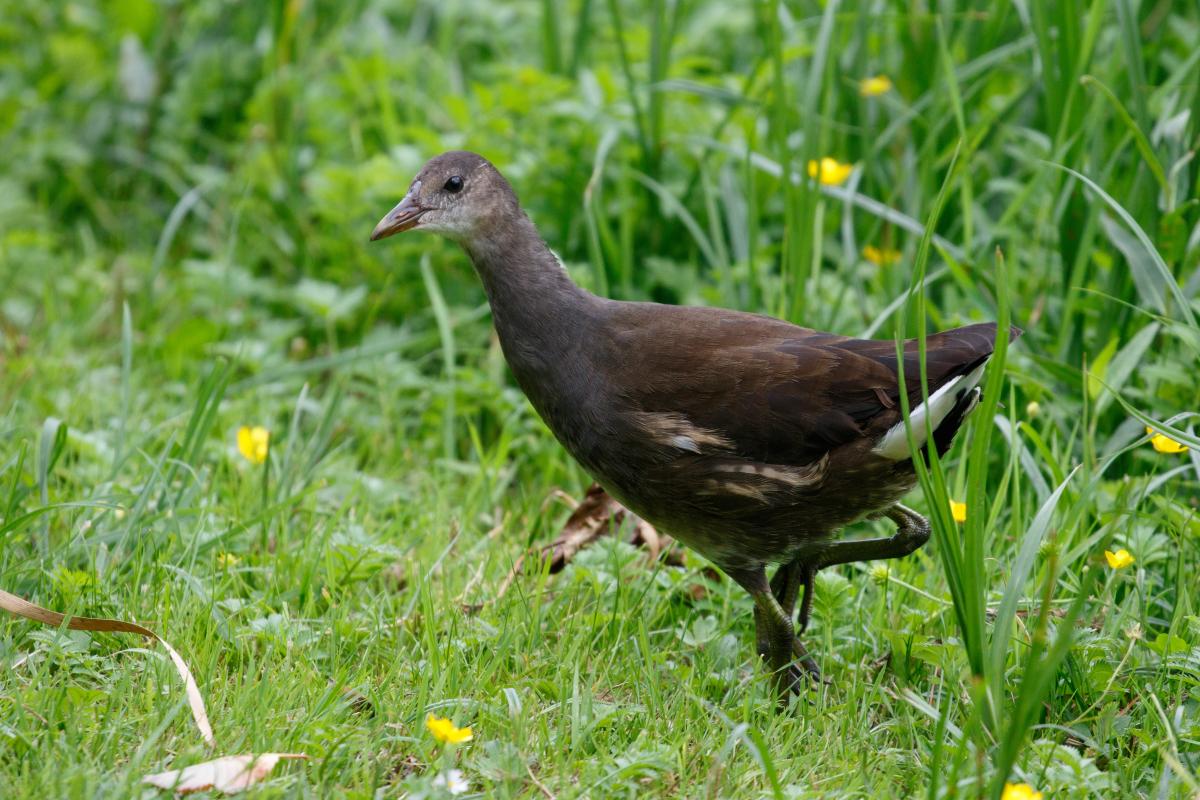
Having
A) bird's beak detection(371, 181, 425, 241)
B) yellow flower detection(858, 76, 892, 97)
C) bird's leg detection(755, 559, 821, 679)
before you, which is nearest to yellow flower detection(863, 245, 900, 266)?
yellow flower detection(858, 76, 892, 97)

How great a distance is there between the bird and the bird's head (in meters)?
0.20

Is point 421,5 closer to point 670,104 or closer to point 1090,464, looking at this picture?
point 670,104

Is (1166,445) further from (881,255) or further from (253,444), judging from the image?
(253,444)

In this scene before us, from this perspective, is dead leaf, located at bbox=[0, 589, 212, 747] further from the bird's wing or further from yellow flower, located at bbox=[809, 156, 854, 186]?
yellow flower, located at bbox=[809, 156, 854, 186]

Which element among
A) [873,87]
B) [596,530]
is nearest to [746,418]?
[596,530]

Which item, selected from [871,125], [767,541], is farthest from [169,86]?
[767,541]

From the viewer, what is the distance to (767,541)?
10.0ft

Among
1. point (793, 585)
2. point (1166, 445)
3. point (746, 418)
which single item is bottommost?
point (793, 585)

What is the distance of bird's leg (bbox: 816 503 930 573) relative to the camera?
325cm

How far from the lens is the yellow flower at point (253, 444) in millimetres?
3633

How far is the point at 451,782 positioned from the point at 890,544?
1.34 meters

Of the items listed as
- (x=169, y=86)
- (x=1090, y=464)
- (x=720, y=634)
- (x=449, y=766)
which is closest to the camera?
(x=449, y=766)

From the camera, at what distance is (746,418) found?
9.93 feet

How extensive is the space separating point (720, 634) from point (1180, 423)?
1330 millimetres
